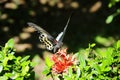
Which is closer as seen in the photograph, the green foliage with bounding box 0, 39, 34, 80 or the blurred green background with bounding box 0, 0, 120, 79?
the green foliage with bounding box 0, 39, 34, 80

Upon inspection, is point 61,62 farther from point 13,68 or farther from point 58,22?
point 58,22

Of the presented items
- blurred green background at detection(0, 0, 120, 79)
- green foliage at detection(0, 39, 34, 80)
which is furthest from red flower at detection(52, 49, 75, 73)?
blurred green background at detection(0, 0, 120, 79)

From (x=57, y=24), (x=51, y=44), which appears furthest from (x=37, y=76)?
(x=51, y=44)

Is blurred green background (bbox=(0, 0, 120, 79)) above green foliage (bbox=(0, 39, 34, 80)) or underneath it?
above

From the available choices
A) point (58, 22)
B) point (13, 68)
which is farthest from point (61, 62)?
point (58, 22)

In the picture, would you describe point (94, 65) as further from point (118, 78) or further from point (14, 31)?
point (14, 31)

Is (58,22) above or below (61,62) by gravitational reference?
above

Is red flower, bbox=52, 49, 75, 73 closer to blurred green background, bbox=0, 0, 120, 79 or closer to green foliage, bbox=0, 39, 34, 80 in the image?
green foliage, bbox=0, 39, 34, 80
